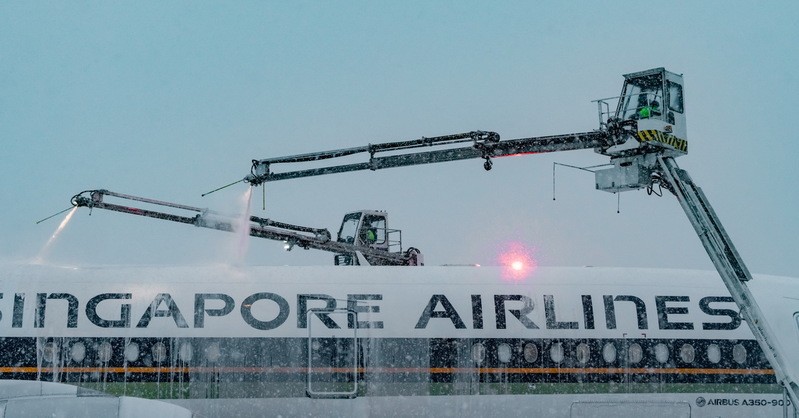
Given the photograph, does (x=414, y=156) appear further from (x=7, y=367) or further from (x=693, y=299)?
(x=7, y=367)

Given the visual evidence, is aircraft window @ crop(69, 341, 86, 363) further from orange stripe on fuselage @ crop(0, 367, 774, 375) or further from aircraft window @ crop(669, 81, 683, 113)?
aircraft window @ crop(669, 81, 683, 113)

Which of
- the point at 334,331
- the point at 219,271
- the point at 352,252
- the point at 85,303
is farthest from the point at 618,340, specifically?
the point at 352,252

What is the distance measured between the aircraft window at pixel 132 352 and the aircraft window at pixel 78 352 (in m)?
0.91

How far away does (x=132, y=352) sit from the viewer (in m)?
21.2

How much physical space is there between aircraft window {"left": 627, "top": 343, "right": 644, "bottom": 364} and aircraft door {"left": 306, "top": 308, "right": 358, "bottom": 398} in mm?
6189

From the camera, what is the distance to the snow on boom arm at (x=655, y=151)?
70.1 ft

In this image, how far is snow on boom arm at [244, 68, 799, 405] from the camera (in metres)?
21.4

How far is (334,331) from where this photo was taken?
21.8 metres

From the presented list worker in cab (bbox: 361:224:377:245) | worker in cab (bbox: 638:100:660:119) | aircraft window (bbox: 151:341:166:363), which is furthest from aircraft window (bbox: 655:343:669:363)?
worker in cab (bbox: 361:224:377:245)

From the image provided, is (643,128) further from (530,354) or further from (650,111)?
(530,354)

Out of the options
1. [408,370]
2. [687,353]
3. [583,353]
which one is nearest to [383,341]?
[408,370]

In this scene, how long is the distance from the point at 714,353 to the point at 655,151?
4827 mm

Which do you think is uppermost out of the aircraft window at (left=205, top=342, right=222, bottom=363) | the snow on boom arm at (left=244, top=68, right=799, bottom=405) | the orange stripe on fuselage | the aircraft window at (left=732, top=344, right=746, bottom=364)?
the snow on boom arm at (left=244, top=68, right=799, bottom=405)

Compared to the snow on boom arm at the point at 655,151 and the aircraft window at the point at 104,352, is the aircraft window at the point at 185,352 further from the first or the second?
the snow on boom arm at the point at 655,151
